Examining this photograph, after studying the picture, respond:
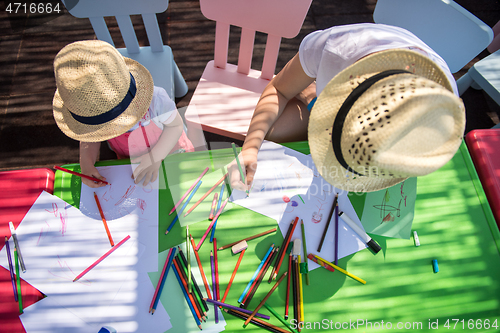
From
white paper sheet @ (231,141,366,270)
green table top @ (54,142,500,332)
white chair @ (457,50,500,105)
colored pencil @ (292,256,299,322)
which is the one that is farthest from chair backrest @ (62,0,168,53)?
white chair @ (457,50,500,105)

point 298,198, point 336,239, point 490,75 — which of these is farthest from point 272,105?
point 490,75

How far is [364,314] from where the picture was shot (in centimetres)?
114

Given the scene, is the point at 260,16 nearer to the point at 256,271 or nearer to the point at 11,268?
the point at 256,271

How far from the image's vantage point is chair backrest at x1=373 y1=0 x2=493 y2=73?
4.73 ft

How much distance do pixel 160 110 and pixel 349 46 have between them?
3.01 ft

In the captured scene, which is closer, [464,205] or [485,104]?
[464,205]

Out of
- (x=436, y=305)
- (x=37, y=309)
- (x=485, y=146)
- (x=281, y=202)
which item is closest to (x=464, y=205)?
(x=485, y=146)

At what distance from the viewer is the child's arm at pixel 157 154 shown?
1.32 m

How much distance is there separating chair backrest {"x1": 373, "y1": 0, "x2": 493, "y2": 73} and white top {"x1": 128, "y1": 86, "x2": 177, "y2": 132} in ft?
4.31

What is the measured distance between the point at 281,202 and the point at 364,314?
1.81ft

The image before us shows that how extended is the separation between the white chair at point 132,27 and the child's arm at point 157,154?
0.37 m

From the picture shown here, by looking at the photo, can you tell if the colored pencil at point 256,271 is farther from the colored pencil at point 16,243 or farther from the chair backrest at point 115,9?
the chair backrest at point 115,9

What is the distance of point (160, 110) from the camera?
1438mm

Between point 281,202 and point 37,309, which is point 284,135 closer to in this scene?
point 281,202
